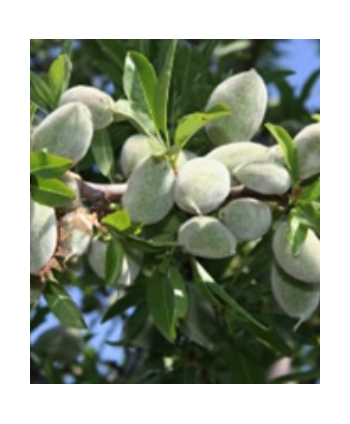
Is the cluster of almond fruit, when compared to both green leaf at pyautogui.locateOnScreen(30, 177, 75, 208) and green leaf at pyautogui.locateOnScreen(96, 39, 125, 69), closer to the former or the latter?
green leaf at pyautogui.locateOnScreen(30, 177, 75, 208)

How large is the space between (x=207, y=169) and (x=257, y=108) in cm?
21

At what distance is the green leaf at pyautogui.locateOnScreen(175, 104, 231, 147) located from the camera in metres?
1.28

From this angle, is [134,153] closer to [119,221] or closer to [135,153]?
[135,153]

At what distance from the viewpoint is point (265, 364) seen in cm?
211

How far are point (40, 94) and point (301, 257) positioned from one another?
56 centimetres

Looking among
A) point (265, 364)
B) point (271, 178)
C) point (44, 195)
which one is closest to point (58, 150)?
point (44, 195)

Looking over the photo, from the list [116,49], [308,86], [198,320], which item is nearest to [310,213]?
[198,320]

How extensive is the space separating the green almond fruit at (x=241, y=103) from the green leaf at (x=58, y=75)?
265 millimetres

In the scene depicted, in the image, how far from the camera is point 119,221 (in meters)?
1.33

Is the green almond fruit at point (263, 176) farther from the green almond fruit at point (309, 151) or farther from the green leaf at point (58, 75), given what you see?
the green leaf at point (58, 75)

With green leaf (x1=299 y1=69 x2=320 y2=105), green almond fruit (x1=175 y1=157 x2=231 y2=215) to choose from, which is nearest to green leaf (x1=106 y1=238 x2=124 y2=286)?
green almond fruit (x1=175 y1=157 x2=231 y2=215)

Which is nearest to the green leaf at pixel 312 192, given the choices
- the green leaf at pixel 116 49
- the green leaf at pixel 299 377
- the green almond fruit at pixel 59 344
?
the green leaf at pixel 116 49

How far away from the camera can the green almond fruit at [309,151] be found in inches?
53.5

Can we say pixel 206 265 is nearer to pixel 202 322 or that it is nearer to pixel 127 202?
pixel 202 322
